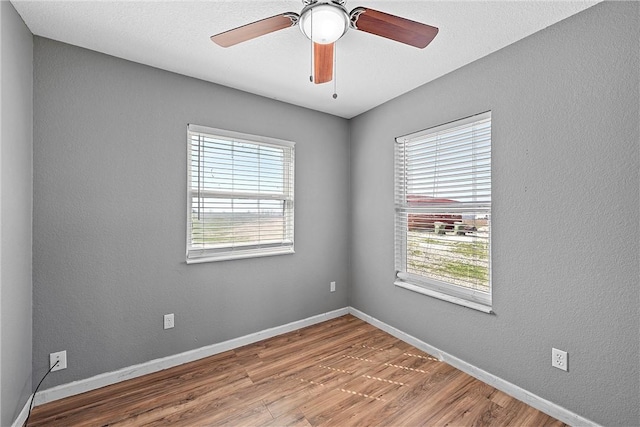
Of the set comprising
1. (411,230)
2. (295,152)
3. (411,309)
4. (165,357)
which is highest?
(295,152)

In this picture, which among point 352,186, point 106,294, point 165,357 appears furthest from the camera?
point 352,186

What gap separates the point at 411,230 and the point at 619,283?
150 centimetres

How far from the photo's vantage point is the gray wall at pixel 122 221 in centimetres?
193

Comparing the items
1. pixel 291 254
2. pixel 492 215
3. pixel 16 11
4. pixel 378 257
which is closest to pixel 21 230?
pixel 16 11

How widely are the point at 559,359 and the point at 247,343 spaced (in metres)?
2.44

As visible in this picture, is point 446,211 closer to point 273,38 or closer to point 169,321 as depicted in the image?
point 273,38

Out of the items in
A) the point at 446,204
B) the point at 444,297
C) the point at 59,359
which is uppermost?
the point at 446,204

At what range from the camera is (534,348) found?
1.89 metres

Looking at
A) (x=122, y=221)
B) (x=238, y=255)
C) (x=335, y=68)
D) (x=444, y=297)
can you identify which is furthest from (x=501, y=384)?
(x=122, y=221)

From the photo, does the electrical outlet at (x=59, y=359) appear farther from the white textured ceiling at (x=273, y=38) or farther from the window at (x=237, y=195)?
the white textured ceiling at (x=273, y=38)

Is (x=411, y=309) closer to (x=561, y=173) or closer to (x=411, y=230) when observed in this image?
(x=411, y=230)

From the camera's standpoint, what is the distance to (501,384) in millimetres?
2051

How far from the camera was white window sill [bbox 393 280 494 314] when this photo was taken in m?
2.18

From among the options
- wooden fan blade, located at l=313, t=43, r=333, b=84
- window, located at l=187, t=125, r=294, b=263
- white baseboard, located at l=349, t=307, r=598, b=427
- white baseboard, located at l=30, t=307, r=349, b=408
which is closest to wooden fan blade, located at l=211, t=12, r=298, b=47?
wooden fan blade, located at l=313, t=43, r=333, b=84
